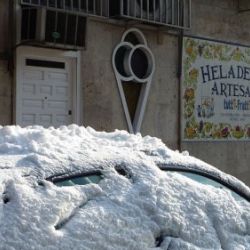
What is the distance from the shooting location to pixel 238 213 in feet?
11.2

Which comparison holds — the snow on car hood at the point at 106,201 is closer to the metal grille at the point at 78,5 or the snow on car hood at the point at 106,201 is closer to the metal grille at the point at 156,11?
the metal grille at the point at 78,5

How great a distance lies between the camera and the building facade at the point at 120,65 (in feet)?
35.2

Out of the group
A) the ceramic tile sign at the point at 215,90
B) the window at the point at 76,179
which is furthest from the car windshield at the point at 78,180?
the ceramic tile sign at the point at 215,90

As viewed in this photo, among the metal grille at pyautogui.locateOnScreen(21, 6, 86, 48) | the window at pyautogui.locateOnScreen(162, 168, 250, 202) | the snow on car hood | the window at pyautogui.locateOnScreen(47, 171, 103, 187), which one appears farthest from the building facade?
the window at pyautogui.locateOnScreen(47, 171, 103, 187)

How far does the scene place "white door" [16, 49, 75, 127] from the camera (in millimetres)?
11023

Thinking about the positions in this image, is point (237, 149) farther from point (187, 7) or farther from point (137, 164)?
point (137, 164)

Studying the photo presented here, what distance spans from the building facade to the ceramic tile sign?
1.3 inches

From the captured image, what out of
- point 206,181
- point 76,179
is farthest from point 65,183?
point 206,181

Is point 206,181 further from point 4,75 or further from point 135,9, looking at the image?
point 135,9

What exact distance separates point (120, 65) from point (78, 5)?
1660mm

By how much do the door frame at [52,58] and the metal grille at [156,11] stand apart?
111cm

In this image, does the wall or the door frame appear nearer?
the wall

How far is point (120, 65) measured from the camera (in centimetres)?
1254

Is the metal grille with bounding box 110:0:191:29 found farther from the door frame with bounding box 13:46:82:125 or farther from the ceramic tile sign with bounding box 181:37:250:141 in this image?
the door frame with bounding box 13:46:82:125
